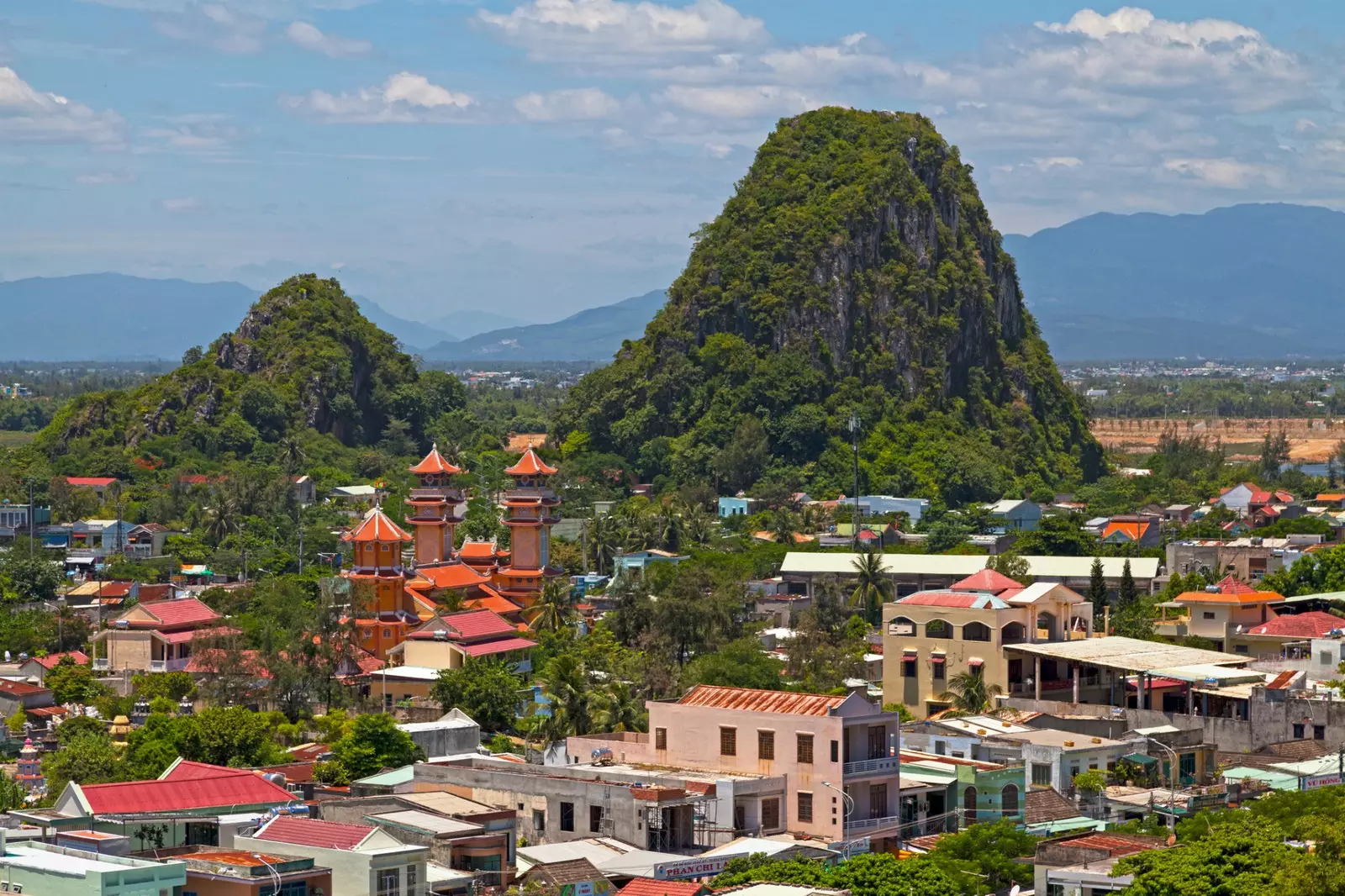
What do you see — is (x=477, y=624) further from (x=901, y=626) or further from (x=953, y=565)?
(x=953, y=565)

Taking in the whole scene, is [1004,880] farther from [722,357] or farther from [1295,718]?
[722,357]

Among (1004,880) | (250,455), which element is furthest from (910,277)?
(1004,880)

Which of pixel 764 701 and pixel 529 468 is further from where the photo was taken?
pixel 529 468

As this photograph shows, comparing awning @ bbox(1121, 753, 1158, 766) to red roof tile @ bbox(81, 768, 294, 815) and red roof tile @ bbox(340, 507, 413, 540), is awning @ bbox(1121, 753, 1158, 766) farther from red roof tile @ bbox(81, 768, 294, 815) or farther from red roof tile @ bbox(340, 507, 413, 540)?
red roof tile @ bbox(340, 507, 413, 540)

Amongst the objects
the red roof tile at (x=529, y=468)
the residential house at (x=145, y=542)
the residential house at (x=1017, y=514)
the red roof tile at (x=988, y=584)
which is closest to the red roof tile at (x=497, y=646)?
the red roof tile at (x=988, y=584)

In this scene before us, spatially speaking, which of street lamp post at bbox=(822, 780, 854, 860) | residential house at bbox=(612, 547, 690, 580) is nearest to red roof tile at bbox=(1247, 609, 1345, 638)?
street lamp post at bbox=(822, 780, 854, 860)


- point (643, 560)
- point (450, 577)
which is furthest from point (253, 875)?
point (643, 560)
